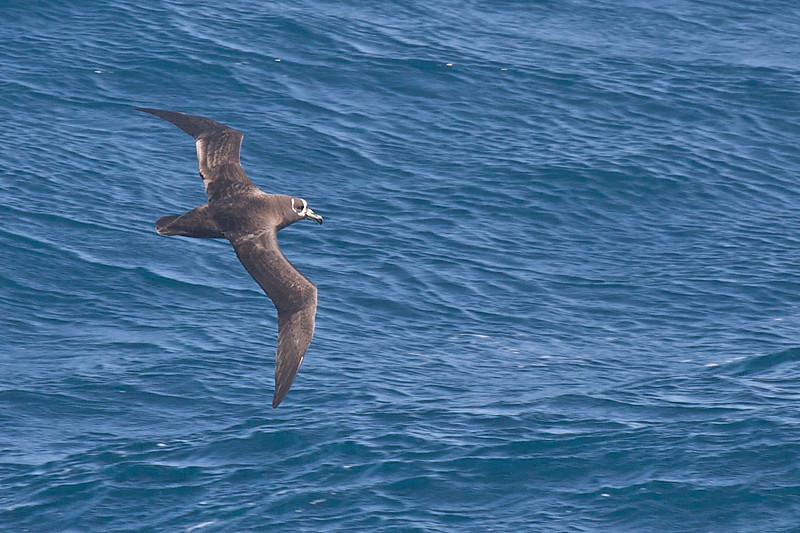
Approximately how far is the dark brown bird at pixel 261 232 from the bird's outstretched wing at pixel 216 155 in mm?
Result: 14

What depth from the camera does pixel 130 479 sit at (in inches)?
738

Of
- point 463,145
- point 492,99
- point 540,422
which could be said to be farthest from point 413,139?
point 540,422

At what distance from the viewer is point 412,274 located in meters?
25.0

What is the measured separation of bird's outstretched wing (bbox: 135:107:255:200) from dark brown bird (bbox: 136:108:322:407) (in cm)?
1

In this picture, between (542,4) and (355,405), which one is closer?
(355,405)

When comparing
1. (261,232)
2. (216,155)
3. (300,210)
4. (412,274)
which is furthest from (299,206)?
(412,274)

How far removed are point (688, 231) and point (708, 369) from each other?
5.76m

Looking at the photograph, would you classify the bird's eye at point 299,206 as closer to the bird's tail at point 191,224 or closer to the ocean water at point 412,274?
the bird's tail at point 191,224

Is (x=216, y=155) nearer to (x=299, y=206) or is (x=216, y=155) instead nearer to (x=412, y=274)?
(x=299, y=206)

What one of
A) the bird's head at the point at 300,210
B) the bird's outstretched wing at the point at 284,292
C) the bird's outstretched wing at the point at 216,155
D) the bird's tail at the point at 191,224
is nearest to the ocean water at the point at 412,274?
the bird's outstretched wing at the point at 284,292

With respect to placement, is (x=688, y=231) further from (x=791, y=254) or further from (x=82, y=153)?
(x=82, y=153)

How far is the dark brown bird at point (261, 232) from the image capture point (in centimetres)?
1556

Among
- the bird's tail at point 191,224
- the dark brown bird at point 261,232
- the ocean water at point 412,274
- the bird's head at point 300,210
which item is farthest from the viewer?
the ocean water at point 412,274

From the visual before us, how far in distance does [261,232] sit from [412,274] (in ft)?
29.0
